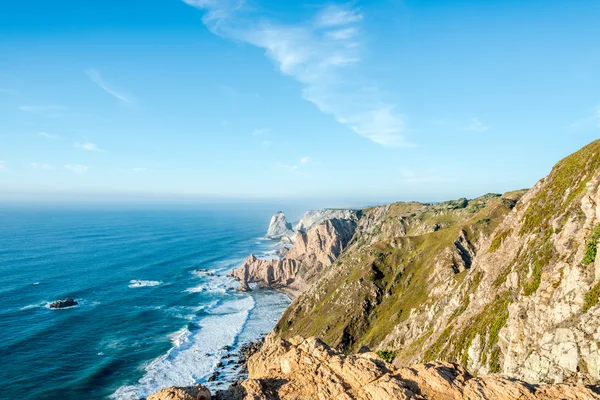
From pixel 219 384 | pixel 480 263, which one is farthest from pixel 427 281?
pixel 219 384

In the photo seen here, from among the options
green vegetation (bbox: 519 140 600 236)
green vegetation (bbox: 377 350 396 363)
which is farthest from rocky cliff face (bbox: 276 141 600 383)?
green vegetation (bbox: 377 350 396 363)

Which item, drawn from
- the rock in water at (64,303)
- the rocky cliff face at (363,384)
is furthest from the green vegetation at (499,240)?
the rock in water at (64,303)

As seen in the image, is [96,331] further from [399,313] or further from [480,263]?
[480,263]

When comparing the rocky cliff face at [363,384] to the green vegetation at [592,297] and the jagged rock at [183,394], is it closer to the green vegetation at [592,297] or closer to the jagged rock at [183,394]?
the jagged rock at [183,394]

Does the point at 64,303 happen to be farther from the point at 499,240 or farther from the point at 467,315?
the point at 499,240

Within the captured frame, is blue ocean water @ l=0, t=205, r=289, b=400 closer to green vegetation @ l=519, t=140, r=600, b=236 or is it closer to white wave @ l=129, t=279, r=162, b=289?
white wave @ l=129, t=279, r=162, b=289

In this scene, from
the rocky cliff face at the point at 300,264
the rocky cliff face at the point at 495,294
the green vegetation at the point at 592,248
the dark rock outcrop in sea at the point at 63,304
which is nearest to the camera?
the rocky cliff face at the point at 495,294

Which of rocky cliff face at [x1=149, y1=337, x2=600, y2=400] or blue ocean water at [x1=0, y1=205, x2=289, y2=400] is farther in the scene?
blue ocean water at [x1=0, y1=205, x2=289, y2=400]
